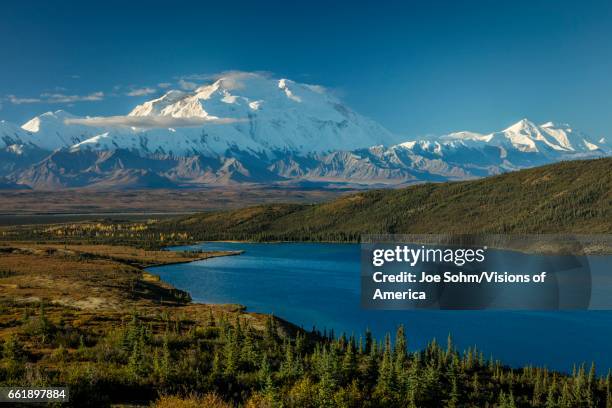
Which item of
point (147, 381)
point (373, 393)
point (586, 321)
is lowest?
point (586, 321)

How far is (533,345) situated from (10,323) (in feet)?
269

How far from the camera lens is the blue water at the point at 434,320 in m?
94.1

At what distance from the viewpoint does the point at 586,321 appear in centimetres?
11888

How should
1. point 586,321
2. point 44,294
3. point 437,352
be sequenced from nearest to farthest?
point 437,352
point 44,294
point 586,321

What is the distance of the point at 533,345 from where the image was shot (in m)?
97.8

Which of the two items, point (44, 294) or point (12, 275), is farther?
point (12, 275)

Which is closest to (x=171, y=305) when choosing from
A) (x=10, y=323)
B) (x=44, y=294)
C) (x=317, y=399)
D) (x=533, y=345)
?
(x=44, y=294)

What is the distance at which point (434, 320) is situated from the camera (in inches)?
4611

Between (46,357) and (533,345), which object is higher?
(46,357)

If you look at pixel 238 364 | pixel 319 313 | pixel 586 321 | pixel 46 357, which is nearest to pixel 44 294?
pixel 319 313

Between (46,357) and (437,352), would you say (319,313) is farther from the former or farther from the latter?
(46,357)

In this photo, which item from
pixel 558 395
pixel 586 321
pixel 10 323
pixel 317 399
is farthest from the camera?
pixel 586 321

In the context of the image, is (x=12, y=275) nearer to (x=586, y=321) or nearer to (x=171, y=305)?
(x=171, y=305)

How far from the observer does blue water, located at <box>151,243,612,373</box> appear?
94.1m
